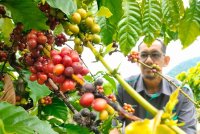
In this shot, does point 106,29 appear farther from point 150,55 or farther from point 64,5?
point 150,55

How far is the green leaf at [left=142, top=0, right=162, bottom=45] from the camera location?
1292mm

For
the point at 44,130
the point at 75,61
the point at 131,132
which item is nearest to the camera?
the point at 131,132

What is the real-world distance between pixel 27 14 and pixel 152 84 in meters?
2.78

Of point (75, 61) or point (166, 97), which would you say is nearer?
point (75, 61)

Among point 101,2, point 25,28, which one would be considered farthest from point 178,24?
point 25,28

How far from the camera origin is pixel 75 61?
0.73 m

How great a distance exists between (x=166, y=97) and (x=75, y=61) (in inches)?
113

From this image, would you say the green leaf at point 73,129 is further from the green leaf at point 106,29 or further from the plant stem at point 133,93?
the plant stem at point 133,93

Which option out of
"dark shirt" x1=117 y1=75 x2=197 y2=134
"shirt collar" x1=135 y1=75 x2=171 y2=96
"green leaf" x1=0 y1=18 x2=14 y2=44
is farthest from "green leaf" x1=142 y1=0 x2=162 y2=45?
"shirt collar" x1=135 y1=75 x2=171 y2=96

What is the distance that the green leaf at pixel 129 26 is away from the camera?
1.22 metres

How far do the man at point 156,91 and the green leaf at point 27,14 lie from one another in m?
2.34

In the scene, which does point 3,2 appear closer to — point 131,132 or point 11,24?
point 11,24

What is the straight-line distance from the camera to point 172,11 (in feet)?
4.22

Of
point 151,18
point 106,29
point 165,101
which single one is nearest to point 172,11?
point 151,18
